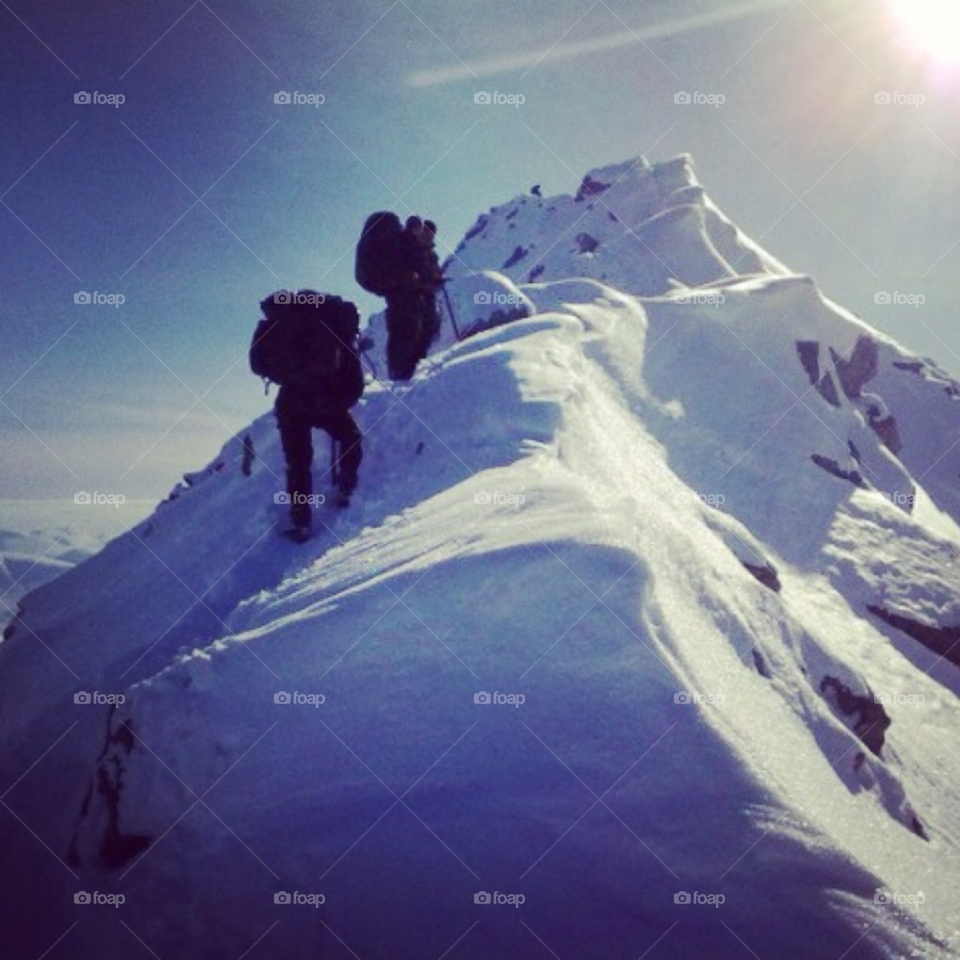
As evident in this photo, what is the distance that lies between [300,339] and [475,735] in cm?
981

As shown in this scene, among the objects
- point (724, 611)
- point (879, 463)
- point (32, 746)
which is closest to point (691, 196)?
point (879, 463)

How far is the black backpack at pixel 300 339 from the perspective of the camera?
44.1ft

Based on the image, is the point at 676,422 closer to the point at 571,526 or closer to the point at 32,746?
the point at 571,526

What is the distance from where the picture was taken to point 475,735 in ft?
22.5

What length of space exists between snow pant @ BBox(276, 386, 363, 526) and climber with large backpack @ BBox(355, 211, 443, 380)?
524cm

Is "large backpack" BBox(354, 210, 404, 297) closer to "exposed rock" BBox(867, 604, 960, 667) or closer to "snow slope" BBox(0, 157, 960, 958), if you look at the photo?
"snow slope" BBox(0, 157, 960, 958)

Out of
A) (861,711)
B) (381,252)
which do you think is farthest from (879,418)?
(381,252)

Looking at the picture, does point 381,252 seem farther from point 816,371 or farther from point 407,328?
point 816,371

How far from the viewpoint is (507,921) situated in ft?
19.3

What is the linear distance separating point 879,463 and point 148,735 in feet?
120

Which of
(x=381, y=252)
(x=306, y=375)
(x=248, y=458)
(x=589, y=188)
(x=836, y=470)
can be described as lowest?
(x=248, y=458)

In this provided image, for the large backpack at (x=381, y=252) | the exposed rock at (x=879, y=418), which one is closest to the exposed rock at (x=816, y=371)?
the exposed rock at (x=879, y=418)

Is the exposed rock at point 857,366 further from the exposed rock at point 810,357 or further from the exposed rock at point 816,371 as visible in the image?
the exposed rock at point 810,357

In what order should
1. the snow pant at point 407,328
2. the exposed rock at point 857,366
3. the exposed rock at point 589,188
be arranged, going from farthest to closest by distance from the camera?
the exposed rock at point 589,188 < the exposed rock at point 857,366 < the snow pant at point 407,328
